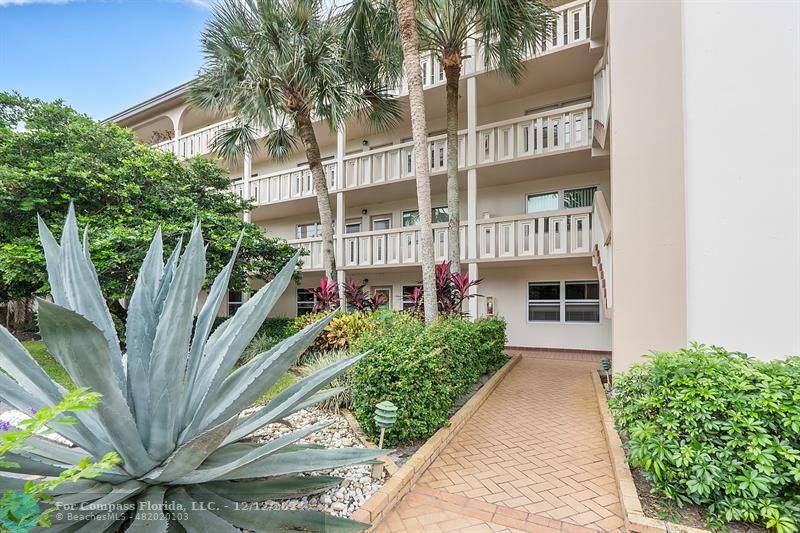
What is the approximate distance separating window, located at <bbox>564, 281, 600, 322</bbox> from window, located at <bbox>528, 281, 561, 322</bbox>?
264mm

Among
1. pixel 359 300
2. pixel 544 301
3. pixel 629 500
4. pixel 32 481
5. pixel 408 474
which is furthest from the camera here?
pixel 544 301

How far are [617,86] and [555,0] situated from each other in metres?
7.82

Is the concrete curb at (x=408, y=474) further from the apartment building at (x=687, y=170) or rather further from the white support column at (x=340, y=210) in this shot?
the white support column at (x=340, y=210)

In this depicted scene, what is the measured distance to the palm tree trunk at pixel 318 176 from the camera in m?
10.6

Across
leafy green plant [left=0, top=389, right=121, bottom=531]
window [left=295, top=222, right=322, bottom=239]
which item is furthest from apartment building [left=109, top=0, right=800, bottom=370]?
window [left=295, top=222, right=322, bottom=239]

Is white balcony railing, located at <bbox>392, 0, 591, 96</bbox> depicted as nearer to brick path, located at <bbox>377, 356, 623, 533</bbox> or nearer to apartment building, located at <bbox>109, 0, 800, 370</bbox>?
apartment building, located at <bbox>109, 0, 800, 370</bbox>

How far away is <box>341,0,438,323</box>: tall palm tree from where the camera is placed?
23.9 ft

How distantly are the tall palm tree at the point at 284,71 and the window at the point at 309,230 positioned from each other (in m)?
5.63

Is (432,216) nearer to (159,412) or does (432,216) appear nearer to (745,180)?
(745,180)

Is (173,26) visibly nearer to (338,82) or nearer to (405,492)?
(338,82)

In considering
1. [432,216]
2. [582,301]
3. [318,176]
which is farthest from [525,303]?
[318,176]

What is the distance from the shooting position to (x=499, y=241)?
11047mm

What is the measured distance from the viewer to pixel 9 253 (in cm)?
735

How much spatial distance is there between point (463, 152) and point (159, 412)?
11.1 meters
